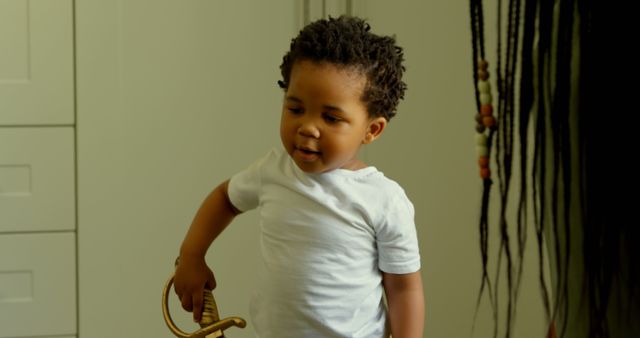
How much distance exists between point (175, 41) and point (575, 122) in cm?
129

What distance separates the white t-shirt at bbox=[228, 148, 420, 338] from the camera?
867 mm

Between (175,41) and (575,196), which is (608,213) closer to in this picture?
(575,196)

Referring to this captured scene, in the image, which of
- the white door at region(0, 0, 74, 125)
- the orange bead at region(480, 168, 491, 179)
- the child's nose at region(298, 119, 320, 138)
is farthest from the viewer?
the white door at region(0, 0, 74, 125)

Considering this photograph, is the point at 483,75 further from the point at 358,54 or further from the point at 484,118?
the point at 358,54

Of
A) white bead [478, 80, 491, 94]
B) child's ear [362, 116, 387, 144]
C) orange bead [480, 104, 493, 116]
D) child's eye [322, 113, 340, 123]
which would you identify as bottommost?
child's ear [362, 116, 387, 144]

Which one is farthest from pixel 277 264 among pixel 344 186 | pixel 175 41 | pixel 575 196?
pixel 175 41

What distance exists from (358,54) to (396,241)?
0.19 metres

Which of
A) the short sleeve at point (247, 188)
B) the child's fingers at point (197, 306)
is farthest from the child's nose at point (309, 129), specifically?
the child's fingers at point (197, 306)

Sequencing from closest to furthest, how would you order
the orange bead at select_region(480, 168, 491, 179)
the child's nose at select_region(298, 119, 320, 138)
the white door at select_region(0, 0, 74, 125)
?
the orange bead at select_region(480, 168, 491, 179)
the child's nose at select_region(298, 119, 320, 138)
the white door at select_region(0, 0, 74, 125)

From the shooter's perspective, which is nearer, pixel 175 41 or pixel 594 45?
pixel 594 45

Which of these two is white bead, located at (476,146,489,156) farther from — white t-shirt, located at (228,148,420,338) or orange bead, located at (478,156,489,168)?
white t-shirt, located at (228,148,420,338)

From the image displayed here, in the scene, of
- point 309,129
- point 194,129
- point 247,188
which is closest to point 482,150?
point 309,129

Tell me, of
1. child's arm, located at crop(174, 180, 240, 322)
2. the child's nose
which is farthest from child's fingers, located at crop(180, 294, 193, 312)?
the child's nose

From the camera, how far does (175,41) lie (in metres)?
1.71
